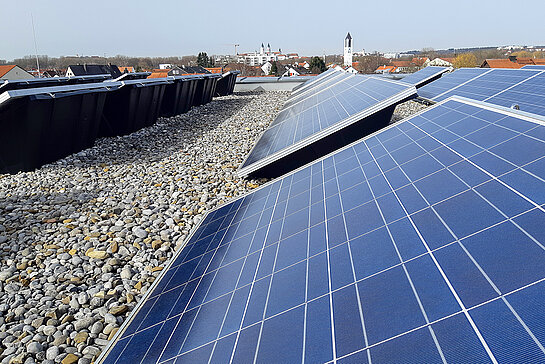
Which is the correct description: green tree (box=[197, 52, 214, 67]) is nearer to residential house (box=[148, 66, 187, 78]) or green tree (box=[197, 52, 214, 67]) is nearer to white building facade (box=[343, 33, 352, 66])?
residential house (box=[148, 66, 187, 78])

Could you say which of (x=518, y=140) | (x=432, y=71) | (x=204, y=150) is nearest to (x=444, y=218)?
(x=518, y=140)

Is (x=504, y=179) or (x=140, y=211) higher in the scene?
(x=504, y=179)

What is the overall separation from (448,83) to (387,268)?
21.4 metres

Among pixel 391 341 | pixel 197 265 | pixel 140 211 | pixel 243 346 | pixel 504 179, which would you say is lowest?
pixel 140 211

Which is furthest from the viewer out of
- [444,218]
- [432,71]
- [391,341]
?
[432,71]

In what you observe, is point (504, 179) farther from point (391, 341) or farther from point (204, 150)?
point (204, 150)

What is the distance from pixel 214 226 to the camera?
6535mm

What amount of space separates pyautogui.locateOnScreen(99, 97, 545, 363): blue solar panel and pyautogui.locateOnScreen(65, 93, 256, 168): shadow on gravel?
394 inches

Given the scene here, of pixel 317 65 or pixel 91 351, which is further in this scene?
pixel 317 65

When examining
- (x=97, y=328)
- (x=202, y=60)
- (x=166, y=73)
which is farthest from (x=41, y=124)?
(x=202, y=60)

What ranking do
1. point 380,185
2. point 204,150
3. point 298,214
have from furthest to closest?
1. point 204,150
2. point 298,214
3. point 380,185

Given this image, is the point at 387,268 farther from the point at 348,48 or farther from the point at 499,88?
the point at 348,48

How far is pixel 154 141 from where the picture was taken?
17.9m

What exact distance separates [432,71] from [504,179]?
26.4 m
